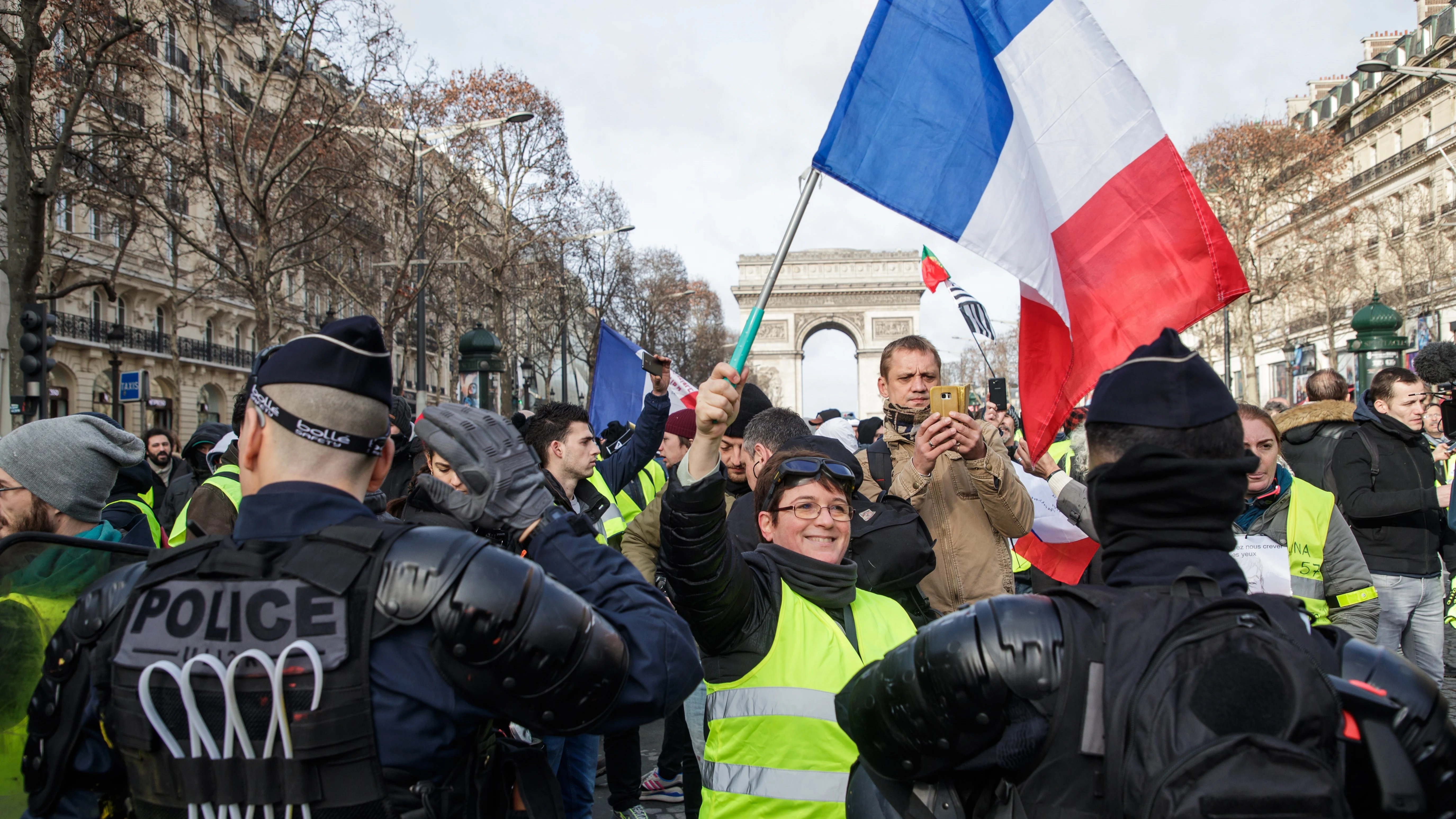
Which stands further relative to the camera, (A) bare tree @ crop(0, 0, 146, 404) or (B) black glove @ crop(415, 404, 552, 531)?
(A) bare tree @ crop(0, 0, 146, 404)

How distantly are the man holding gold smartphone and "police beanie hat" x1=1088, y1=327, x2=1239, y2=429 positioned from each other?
173 centimetres

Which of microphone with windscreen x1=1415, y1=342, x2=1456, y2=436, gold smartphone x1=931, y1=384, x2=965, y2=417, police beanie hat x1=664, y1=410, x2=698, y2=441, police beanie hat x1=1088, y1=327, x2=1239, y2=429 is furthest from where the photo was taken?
police beanie hat x1=664, y1=410, x2=698, y2=441

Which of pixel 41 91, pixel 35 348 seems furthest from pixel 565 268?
pixel 35 348

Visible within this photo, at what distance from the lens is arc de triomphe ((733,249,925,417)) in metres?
62.2

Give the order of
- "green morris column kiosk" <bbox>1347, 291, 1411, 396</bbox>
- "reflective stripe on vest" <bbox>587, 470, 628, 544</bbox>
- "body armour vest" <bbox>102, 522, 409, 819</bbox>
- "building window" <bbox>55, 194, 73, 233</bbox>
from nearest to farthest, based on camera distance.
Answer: "body armour vest" <bbox>102, 522, 409, 819</bbox>
"reflective stripe on vest" <bbox>587, 470, 628, 544</bbox>
"green morris column kiosk" <bbox>1347, 291, 1411, 396</bbox>
"building window" <bbox>55, 194, 73, 233</bbox>

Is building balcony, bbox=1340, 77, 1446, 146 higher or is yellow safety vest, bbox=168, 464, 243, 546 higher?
building balcony, bbox=1340, 77, 1446, 146

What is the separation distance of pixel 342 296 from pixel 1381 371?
1112 inches

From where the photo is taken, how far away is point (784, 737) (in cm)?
238

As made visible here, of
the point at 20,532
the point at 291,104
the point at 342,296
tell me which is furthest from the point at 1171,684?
the point at 342,296

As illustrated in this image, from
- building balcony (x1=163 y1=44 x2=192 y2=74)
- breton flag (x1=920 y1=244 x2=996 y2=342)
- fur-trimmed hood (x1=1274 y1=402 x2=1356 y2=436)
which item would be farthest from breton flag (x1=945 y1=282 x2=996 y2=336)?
building balcony (x1=163 y1=44 x2=192 y2=74)

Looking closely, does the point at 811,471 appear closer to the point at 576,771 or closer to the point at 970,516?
the point at 970,516

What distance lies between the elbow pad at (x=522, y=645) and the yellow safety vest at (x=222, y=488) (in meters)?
1.81

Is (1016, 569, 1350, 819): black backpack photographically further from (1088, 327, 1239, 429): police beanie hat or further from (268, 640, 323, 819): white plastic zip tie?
(268, 640, 323, 819): white plastic zip tie

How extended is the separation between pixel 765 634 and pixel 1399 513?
4.02 m
